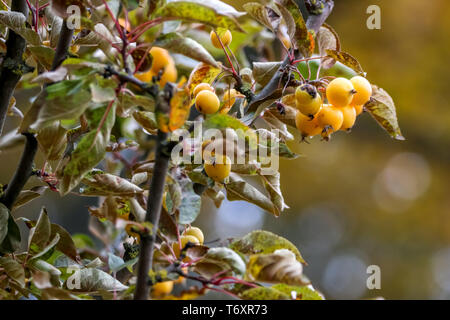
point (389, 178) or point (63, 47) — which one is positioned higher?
point (63, 47)

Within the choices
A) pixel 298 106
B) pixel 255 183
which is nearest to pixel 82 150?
pixel 298 106

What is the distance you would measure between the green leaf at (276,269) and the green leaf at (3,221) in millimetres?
→ 352

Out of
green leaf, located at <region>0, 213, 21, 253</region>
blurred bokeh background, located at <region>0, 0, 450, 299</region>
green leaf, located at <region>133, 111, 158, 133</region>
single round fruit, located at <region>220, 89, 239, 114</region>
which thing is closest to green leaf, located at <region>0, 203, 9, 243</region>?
green leaf, located at <region>0, 213, 21, 253</region>

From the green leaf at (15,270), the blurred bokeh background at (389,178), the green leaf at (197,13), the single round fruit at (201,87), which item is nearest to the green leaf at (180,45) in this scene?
the green leaf at (197,13)

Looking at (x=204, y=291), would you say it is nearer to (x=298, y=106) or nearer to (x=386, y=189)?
(x=298, y=106)

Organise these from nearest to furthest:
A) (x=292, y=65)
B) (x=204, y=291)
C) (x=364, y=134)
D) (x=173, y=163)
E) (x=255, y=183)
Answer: (x=204, y=291), (x=173, y=163), (x=292, y=65), (x=255, y=183), (x=364, y=134)

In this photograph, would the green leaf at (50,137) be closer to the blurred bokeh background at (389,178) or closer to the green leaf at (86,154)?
the green leaf at (86,154)

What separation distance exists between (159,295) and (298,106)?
12.3 inches

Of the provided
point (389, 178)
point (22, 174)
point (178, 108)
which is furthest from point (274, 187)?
point (389, 178)

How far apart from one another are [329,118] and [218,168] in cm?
18

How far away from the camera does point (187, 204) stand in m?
0.64

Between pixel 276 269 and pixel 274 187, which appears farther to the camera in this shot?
pixel 274 187

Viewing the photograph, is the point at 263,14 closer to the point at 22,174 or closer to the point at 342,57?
the point at 342,57

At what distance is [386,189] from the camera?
3.47 meters
